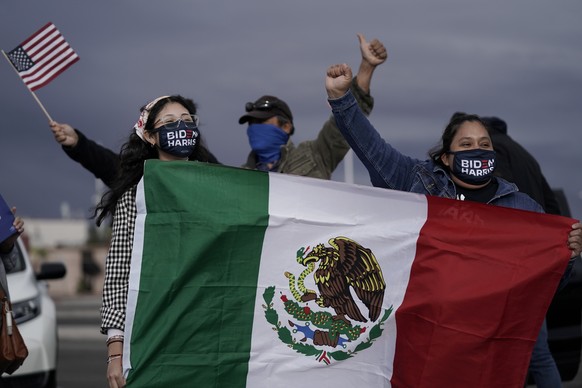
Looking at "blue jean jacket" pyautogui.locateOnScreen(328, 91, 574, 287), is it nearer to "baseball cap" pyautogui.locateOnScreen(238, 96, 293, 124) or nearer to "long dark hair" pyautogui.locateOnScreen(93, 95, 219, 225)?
"long dark hair" pyautogui.locateOnScreen(93, 95, 219, 225)

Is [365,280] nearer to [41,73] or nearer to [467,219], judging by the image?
[467,219]

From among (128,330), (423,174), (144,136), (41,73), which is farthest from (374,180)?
(41,73)

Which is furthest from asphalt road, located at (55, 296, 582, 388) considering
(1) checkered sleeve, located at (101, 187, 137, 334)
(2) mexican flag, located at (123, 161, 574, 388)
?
(1) checkered sleeve, located at (101, 187, 137, 334)

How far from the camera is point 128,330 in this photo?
4.69 meters

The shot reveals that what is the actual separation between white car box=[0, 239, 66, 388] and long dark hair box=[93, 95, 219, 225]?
3130 mm

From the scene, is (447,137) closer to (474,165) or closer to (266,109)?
(474,165)

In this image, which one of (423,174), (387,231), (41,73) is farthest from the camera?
(41,73)

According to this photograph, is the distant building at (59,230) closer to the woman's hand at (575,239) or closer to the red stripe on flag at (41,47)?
the red stripe on flag at (41,47)

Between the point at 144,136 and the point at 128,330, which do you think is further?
the point at 144,136

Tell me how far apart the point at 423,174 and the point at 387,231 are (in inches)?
22.4

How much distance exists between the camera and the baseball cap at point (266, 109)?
22.8ft

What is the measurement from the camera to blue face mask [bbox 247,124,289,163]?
6.88m

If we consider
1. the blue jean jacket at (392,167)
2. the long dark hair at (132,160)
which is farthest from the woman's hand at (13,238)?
the blue jean jacket at (392,167)

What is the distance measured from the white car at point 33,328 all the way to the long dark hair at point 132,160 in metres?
3.13
